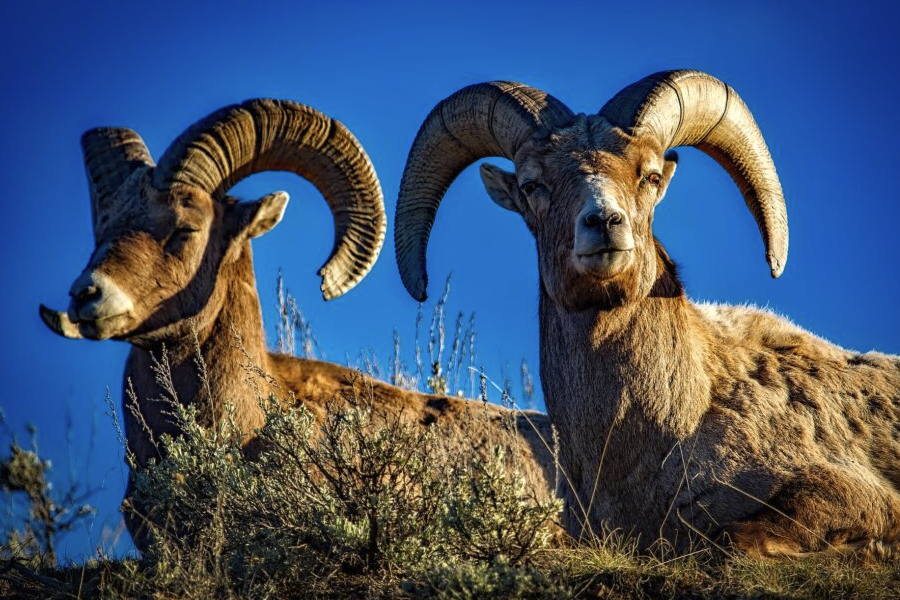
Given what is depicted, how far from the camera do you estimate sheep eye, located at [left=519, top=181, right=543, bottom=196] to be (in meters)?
6.60

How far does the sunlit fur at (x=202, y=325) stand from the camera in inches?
308

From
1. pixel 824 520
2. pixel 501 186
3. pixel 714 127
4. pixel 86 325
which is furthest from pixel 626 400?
pixel 86 325

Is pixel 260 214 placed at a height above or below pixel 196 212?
above

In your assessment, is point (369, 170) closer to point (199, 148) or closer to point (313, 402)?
point (199, 148)

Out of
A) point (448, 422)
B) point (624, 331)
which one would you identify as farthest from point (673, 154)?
point (448, 422)

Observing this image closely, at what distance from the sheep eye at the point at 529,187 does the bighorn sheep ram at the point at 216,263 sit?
1833 mm

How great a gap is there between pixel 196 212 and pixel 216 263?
1.49 feet

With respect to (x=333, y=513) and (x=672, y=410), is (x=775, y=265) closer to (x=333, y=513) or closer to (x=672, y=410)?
(x=672, y=410)

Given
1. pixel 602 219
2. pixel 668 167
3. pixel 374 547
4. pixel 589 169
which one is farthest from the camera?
pixel 668 167

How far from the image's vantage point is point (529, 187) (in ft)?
21.8

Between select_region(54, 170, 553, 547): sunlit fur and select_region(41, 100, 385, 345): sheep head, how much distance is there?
12 mm

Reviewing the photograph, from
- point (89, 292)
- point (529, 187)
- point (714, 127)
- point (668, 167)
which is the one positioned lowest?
point (89, 292)

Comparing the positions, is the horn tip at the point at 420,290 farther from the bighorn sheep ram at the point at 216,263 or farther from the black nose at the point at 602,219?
the black nose at the point at 602,219

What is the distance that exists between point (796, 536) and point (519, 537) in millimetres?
1837
